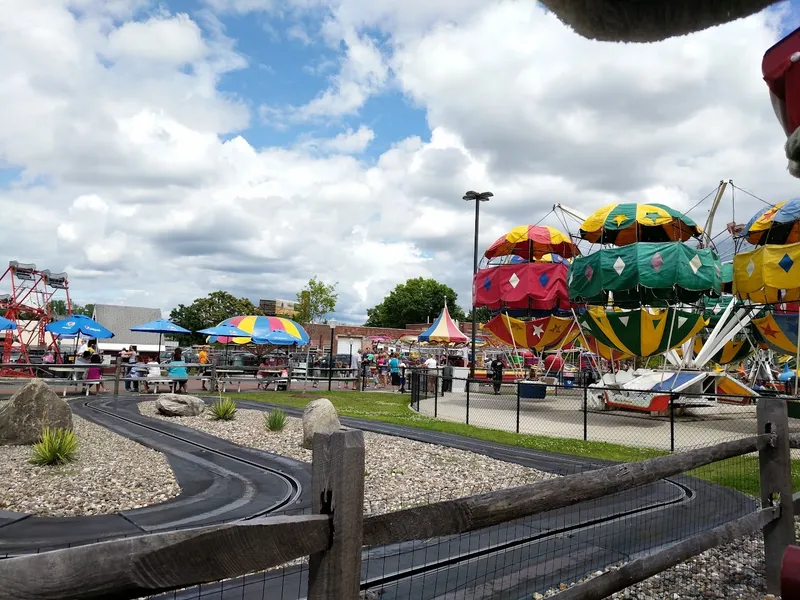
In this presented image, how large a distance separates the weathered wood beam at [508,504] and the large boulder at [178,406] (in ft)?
A: 37.5

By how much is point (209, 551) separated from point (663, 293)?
51.9 ft

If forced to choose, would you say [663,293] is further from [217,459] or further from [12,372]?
[12,372]

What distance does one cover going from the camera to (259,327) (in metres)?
21.4

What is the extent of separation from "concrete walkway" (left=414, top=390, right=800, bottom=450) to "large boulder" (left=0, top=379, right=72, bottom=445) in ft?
27.4

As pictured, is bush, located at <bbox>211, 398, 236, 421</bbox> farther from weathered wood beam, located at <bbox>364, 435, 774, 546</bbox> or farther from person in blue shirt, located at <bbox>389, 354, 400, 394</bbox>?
person in blue shirt, located at <bbox>389, 354, 400, 394</bbox>

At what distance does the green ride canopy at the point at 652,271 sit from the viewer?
14117 mm

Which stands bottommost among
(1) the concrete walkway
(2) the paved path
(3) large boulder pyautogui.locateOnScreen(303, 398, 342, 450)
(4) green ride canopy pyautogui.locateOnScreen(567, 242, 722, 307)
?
(1) the concrete walkway

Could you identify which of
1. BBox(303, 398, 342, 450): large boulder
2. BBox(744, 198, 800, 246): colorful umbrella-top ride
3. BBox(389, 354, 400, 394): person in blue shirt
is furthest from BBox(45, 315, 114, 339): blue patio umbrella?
BBox(744, 198, 800, 246): colorful umbrella-top ride

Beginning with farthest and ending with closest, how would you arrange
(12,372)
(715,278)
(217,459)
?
(12,372)
(715,278)
(217,459)

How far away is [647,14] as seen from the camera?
1.70m

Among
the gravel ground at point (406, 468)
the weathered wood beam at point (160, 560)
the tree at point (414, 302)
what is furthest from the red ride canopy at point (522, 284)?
the tree at point (414, 302)

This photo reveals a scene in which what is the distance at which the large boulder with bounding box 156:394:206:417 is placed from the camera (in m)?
12.7

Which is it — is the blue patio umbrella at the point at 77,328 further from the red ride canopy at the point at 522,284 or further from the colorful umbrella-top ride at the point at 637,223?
the colorful umbrella-top ride at the point at 637,223

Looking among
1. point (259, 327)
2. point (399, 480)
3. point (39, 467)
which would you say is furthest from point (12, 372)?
point (399, 480)
